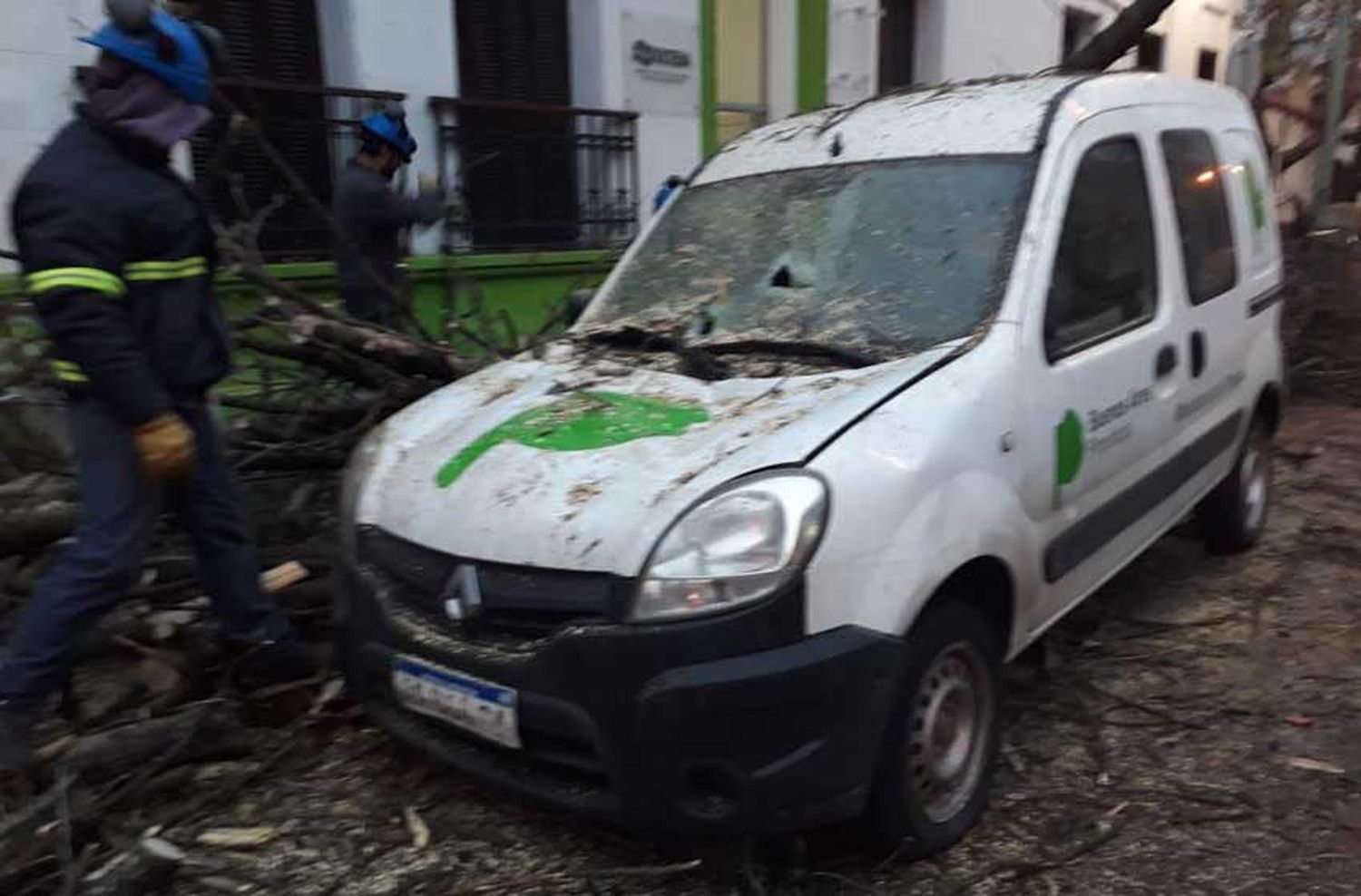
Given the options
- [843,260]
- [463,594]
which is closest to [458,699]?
[463,594]

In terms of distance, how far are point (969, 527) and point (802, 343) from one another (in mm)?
725

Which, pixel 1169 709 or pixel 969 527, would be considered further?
pixel 1169 709

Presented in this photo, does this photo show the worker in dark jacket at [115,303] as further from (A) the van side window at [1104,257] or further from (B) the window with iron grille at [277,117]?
(B) the window with iron grille at [277,117]

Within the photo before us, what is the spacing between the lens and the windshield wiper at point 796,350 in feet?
9.59

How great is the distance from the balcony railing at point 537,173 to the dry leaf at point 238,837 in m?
5.56

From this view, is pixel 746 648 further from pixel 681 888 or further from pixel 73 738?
pixel 73 738

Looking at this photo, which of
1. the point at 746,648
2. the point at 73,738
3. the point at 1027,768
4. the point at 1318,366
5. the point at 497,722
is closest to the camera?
the point at 746,648

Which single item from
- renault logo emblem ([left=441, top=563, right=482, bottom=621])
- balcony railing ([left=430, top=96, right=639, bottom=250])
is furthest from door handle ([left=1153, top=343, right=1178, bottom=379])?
balcony railing ([left=430, top=96, right=639, bottom=250])

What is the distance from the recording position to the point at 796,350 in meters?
3.06

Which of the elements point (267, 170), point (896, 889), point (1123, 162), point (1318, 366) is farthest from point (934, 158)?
point (1318, 366)

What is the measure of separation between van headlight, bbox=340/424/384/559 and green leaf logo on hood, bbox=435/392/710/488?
324mm

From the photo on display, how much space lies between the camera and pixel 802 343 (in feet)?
10.1

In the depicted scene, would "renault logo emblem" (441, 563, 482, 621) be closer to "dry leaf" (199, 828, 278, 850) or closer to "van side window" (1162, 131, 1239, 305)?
"dry leaf" (199, 828, 278, 850)

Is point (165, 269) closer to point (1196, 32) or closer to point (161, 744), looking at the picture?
point (161, 744)
